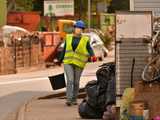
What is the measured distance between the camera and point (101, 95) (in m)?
12.8

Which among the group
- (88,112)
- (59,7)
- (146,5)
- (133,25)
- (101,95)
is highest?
(146,5)

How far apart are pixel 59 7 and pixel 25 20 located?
11.1ft

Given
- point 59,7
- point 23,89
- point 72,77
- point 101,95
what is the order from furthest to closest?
point 59,7 < point 23,89 < point 72,77 < point 101,95

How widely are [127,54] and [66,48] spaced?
132 inches

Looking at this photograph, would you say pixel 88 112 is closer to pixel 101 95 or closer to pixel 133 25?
pixel 101 95

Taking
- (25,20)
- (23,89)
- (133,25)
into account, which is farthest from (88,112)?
(25,20)

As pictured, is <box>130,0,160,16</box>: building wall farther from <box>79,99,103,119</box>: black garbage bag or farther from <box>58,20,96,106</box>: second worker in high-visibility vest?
<box>79,99,103,119</box>: black garbage bag

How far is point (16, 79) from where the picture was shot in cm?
2655

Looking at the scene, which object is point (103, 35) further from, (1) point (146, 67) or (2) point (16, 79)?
(1) point (146, 67)

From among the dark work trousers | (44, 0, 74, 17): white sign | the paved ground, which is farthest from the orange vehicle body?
the dark work trousers

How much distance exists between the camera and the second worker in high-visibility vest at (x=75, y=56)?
1488cm

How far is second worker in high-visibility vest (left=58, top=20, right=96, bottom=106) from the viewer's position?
48.8 feet

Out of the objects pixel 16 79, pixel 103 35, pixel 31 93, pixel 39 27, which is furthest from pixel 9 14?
pixel 31 93

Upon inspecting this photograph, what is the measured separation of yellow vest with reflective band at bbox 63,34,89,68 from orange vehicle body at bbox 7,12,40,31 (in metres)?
41.7
